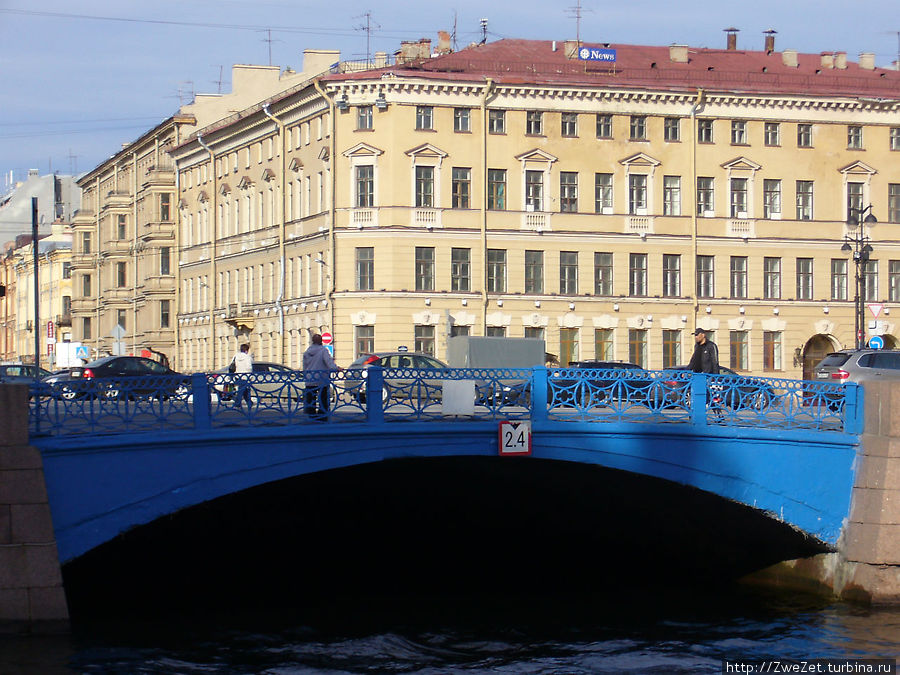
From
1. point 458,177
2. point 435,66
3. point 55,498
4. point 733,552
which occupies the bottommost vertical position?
point 733,552

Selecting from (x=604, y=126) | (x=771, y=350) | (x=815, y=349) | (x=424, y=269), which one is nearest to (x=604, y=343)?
(x=771, y=350)

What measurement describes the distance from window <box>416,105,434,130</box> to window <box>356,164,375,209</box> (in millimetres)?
2462

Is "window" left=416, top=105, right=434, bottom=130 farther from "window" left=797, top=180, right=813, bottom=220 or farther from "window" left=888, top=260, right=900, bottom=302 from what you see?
"window" left=888, top=260, right=900, bottom=302

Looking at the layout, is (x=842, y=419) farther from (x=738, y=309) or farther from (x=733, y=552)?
(x=738, y=309)

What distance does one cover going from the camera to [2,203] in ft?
400

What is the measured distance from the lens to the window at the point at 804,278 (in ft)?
188

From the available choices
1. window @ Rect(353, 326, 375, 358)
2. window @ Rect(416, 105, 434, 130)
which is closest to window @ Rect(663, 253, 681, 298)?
window @ Rect(416, 105, 434, 130)

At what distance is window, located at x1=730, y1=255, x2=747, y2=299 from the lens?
5631 cm

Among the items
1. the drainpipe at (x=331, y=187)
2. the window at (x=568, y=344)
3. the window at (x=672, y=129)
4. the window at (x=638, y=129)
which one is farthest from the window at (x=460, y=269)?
the window at (x=672, y=129)

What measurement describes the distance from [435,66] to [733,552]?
3260cm

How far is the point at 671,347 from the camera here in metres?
55.8

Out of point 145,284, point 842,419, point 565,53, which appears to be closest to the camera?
point 842,419

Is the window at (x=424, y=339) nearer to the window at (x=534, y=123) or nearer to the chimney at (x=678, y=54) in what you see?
the window at (x=534, y=123)

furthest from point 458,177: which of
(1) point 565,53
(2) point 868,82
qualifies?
(2) point 868,82
